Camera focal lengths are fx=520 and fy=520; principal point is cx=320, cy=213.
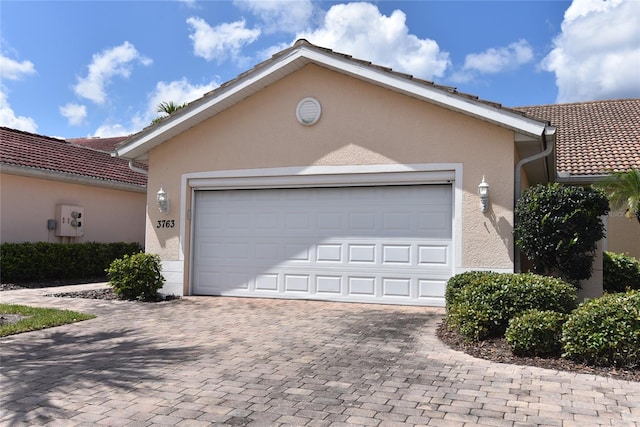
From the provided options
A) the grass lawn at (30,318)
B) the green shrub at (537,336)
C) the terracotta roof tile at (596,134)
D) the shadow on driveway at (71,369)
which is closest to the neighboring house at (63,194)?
the grass lawn at (30,318)

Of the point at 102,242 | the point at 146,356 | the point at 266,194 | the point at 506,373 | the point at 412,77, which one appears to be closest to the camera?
the point at 506,373

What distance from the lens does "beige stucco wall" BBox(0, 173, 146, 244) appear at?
13.3m

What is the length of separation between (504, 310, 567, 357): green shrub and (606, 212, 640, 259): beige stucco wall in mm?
9379

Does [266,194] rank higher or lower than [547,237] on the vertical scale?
higher

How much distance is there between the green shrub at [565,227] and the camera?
26.5 feet

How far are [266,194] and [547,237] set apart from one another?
5.36m

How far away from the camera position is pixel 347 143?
9.86 metres

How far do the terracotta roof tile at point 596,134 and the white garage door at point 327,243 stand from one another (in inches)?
133

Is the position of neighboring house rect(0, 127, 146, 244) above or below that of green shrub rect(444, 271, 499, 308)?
above

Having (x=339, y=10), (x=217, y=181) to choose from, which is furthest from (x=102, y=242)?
(x=339, y=10)

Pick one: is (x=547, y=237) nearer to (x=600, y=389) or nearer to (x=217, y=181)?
(x=600, y=389)

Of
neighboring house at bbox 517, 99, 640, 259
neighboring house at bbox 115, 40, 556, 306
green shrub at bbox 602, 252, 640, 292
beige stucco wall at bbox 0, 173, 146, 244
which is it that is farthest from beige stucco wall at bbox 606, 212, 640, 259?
beige stucco wall at bbox 0, 173, 146, 244

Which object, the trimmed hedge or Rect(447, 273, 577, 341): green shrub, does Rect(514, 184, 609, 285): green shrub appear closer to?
Rect(447, 273, 577, 341): green shrub

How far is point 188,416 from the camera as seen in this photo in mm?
4121
